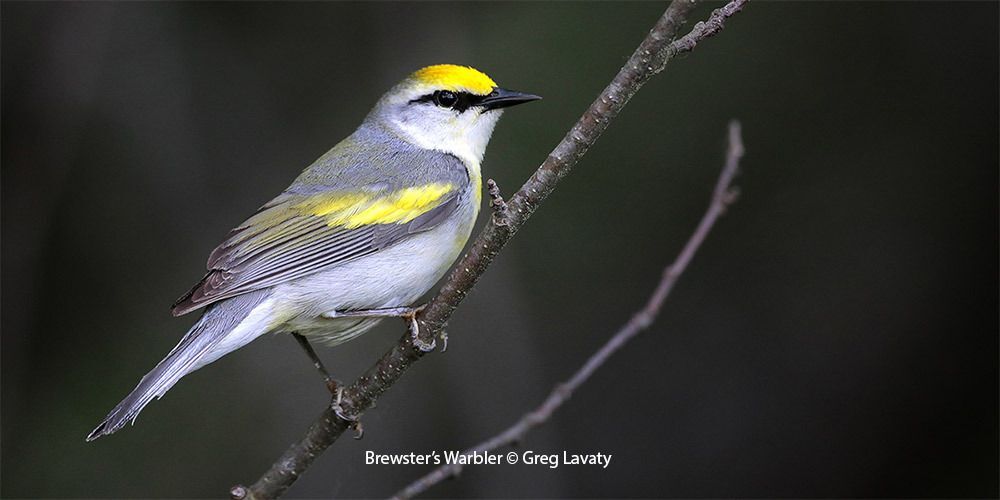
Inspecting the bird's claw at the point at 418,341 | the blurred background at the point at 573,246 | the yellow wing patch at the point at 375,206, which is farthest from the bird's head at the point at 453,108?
the bird's claw at the point at 418,341

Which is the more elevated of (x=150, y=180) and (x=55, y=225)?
(x=150, y=180)

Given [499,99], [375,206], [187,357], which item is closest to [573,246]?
[499,99]

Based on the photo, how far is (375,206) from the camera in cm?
405

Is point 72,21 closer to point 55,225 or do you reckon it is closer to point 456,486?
point 55,225

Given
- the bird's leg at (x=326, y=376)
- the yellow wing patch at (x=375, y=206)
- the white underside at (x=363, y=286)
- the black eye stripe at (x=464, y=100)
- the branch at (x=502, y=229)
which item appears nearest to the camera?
the branch at (x=502, y=229)

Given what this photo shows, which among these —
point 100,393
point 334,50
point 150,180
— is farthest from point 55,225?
point 334,50

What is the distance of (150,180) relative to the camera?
578cm

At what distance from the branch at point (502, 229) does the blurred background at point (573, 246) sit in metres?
1.94

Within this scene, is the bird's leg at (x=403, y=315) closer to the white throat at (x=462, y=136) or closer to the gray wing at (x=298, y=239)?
the gray wing at (x=298, y=239)

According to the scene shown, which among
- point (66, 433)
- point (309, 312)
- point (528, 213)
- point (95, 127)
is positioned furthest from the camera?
point (95, 127)

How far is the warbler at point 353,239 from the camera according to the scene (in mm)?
3643

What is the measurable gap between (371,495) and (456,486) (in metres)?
0.48

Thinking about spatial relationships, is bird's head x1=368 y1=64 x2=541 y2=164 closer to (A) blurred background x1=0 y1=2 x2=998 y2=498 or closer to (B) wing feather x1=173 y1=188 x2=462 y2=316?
(B) wing feather x1=173 y1=188 x2=462 y2=316

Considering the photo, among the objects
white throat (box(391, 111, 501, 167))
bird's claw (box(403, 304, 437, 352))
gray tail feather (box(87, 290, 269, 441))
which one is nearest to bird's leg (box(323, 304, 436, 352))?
bird's claw (box(403, 304, 437, 352))
